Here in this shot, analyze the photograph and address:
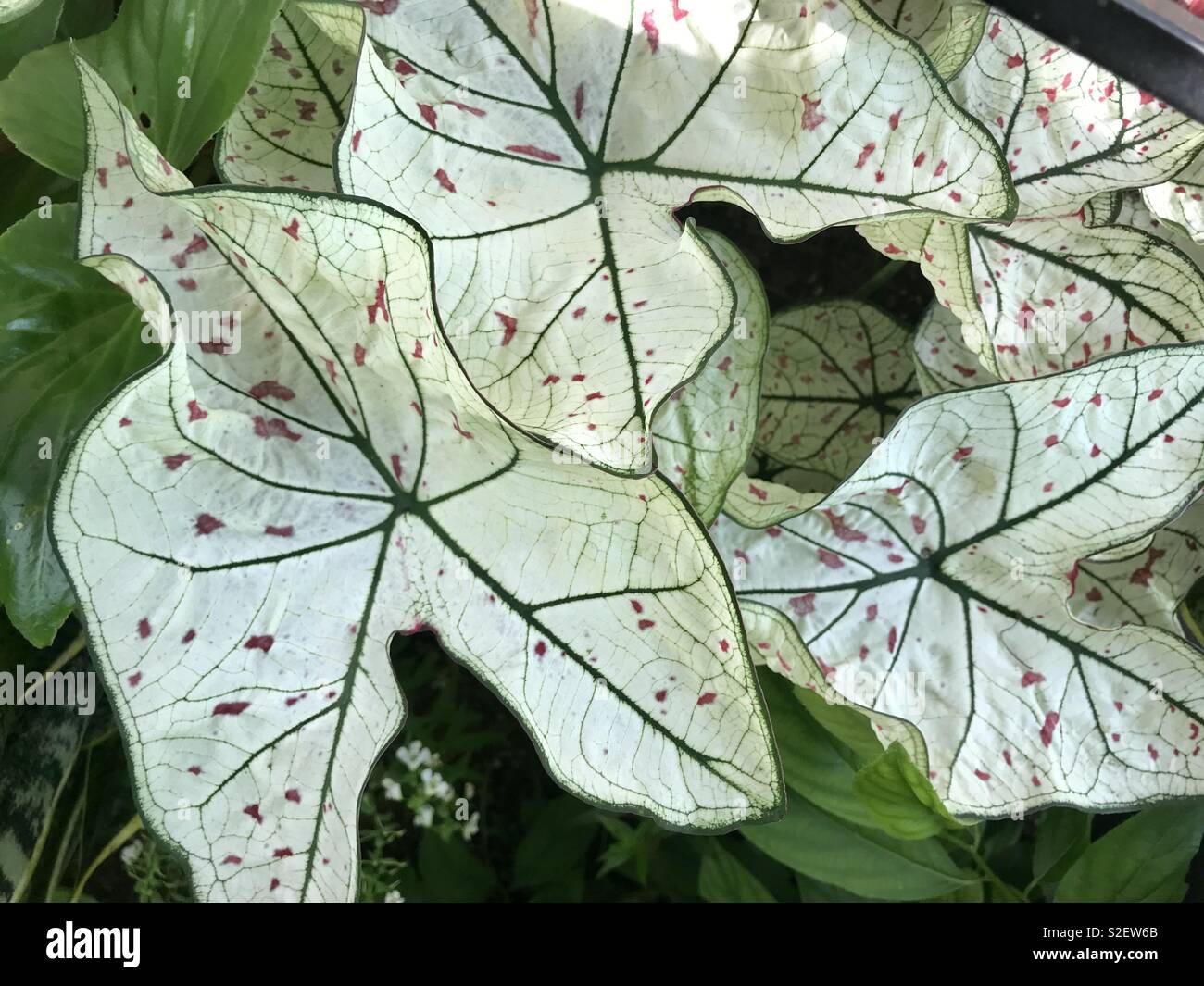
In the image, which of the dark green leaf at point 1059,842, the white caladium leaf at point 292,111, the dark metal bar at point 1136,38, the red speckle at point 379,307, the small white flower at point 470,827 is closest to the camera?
the dark metal bar at point 1136,38

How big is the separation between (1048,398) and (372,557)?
22.0 inches

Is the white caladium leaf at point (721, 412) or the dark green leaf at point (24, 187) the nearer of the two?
the white caladium leaf at point (721, 412)

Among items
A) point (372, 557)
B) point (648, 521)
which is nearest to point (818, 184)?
point (648, 521)

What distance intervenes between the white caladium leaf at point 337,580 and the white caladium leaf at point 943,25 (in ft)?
1.39

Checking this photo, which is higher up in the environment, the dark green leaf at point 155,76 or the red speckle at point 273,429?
the dark green leaf at point 155,76

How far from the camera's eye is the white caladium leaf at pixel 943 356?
1007 millimetres

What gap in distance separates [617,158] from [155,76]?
Answer: 0.38 m

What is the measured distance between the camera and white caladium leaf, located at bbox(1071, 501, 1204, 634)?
0.92 m

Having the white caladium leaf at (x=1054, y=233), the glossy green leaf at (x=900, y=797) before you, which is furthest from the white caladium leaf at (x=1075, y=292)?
the glossy green leaf at (x=900, y=797)

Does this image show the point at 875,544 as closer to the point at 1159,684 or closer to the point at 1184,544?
the point at 1159,684

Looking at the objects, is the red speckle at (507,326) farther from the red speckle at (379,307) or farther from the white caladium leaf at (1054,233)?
the white caladium leaf at (1054,233)

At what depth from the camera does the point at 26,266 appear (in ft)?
2.43

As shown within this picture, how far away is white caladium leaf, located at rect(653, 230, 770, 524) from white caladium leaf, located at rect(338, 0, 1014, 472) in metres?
0.12

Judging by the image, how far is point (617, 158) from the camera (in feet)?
2.23
